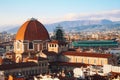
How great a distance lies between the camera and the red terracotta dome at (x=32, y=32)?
68.6 metres

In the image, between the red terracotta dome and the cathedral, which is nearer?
the cathedral

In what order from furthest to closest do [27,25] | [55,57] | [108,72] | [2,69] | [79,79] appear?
[27,25]
[55,57]
[2,69]
[108,72]
[79,79]

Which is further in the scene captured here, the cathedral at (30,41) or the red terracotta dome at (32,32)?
the red terracotta dome at (32,32)

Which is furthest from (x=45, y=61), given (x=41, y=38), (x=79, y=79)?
(x=79, y=79)

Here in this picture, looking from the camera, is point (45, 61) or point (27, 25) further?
point (27, 25)

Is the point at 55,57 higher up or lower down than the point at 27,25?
lower down

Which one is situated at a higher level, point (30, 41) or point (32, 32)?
point (32, 32)

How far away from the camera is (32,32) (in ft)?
227

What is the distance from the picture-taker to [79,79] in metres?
39.9

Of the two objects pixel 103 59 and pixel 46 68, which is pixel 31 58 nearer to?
pixel 46 68

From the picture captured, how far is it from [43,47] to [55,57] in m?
4.18

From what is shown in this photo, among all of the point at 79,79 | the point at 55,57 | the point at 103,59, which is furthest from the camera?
the point at 55,57

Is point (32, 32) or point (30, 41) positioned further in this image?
point (32, 32)

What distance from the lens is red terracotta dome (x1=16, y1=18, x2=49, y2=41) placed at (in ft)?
225
